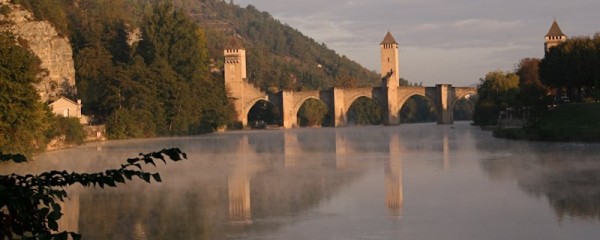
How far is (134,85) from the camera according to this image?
64.8m

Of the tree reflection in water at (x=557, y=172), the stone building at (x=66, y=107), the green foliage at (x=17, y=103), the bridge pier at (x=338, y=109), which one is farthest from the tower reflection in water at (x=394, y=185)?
the bridge pier at (x=338, y=109)

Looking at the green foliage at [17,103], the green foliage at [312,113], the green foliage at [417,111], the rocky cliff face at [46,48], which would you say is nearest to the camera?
the green foliage at [17,103]

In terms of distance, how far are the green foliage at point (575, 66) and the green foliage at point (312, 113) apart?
51.1 m

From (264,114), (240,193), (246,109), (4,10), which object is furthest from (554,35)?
(240,193)

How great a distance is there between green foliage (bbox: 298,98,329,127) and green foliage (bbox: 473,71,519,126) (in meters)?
33.7

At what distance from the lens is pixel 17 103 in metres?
36.4

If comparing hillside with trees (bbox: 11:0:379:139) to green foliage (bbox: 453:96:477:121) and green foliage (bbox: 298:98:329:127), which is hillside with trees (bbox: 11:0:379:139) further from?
green foliage (bbox: 453:96:477:121)

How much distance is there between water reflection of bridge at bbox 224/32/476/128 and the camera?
10056 cm

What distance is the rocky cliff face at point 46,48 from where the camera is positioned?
59153 mm

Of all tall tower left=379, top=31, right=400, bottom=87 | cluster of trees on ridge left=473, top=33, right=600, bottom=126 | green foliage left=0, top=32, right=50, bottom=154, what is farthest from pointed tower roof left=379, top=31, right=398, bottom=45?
green foliage left=0, top=32, right=50, bottom=154

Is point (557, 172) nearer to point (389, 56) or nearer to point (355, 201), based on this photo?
point (355, 201)

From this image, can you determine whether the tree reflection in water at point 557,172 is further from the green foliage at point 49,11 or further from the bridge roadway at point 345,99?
the bridge roadway at point 345,99

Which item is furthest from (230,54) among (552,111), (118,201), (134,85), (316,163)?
(118,201)

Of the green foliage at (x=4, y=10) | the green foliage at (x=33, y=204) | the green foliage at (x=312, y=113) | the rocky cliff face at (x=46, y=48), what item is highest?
the green foliage at (x=4, y=10)
